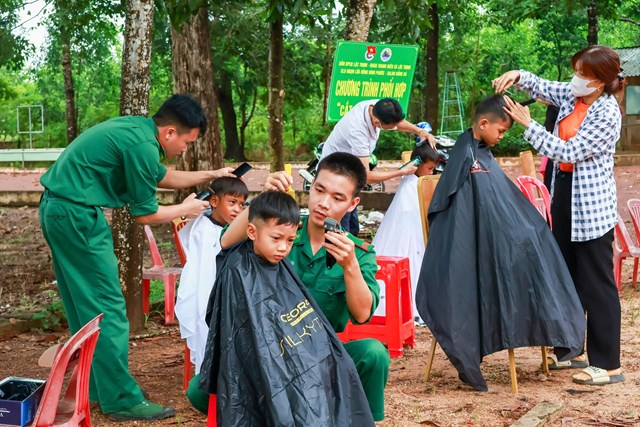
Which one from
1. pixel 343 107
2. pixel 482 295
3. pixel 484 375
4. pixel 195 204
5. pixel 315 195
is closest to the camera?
pixel 315 195

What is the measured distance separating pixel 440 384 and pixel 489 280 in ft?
2.37

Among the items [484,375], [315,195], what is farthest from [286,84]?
[315,195]

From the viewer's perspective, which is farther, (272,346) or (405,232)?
(405,232)

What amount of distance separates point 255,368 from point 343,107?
6.01m

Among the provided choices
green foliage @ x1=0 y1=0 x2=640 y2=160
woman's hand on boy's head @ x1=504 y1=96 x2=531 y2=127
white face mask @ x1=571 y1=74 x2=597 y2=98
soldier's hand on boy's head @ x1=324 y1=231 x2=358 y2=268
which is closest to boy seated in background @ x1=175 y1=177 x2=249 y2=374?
woman's hand on boy's head @ x1=504 y1=96 x2=531 y2=127

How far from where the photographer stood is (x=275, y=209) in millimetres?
3248

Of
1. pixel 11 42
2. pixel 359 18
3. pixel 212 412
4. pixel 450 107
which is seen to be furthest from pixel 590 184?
pixel 450 107

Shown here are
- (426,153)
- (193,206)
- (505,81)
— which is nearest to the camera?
(193,206)

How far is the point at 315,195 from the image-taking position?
3623mm

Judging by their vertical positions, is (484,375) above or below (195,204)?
below

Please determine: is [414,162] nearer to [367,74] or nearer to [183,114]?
[367,74]

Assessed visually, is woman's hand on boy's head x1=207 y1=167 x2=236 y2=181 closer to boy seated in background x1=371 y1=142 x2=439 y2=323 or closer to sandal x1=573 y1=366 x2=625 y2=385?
sandal x1=573 y1=366 x2=625 y2=385

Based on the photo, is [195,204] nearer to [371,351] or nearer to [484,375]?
[371,351]

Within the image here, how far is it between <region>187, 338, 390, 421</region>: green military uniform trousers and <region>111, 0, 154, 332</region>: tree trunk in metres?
2.88
